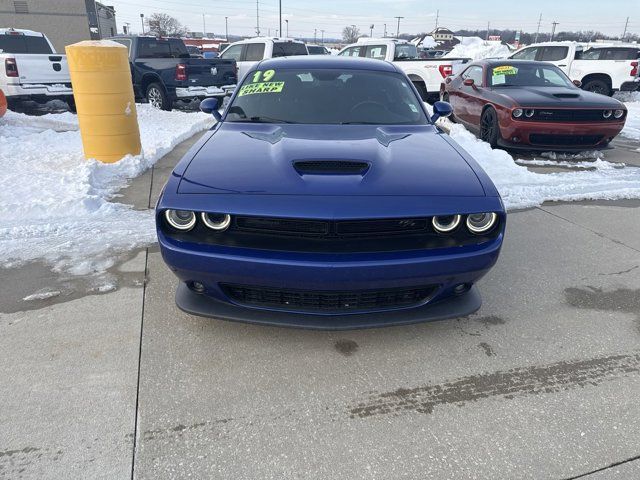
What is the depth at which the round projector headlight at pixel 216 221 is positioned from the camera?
8.02 feet

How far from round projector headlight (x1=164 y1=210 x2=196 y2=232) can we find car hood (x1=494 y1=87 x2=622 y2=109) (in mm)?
6188

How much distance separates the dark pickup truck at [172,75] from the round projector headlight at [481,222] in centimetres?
990

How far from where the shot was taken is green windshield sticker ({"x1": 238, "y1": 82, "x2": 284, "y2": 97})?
3903 millimetres

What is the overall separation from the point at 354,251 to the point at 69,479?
5.09 feet

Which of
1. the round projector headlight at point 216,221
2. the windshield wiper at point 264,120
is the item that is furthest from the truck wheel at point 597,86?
the round projector headlight at point 216,221

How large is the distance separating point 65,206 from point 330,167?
3.17m

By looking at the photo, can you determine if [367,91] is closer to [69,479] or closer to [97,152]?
[69,479]

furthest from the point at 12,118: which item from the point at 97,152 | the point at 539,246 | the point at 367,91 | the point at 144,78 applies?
the point at 539,246

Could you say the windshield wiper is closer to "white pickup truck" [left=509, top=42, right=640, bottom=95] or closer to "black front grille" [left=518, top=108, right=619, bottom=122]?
"black front grille" [left=518, top=108, right=619, bottom=122]

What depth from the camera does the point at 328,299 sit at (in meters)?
2.50

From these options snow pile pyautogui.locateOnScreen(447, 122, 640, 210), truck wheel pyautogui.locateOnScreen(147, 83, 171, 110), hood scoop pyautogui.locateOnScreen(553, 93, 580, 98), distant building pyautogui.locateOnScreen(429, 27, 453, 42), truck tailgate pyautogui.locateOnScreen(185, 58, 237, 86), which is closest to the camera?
snow pile pyautogui.locateOnScreen(447, 122, 640, 210)

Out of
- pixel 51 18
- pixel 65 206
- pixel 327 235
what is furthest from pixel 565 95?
pixel 51 18

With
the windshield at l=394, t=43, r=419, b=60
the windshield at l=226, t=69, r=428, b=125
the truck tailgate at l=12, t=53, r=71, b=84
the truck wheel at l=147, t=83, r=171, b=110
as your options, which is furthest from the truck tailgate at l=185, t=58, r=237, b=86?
the windshield at l=226, t=69, r=428, b=125

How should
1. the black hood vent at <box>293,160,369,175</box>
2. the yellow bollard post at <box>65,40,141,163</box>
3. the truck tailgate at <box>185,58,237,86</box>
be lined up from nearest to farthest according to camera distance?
the black hood vent at <box>293,160,369,175</box>
the yellow bollard post at <box>65,40,141,163</box>
the truck tailgate at <box>185,58,237,86</box>
